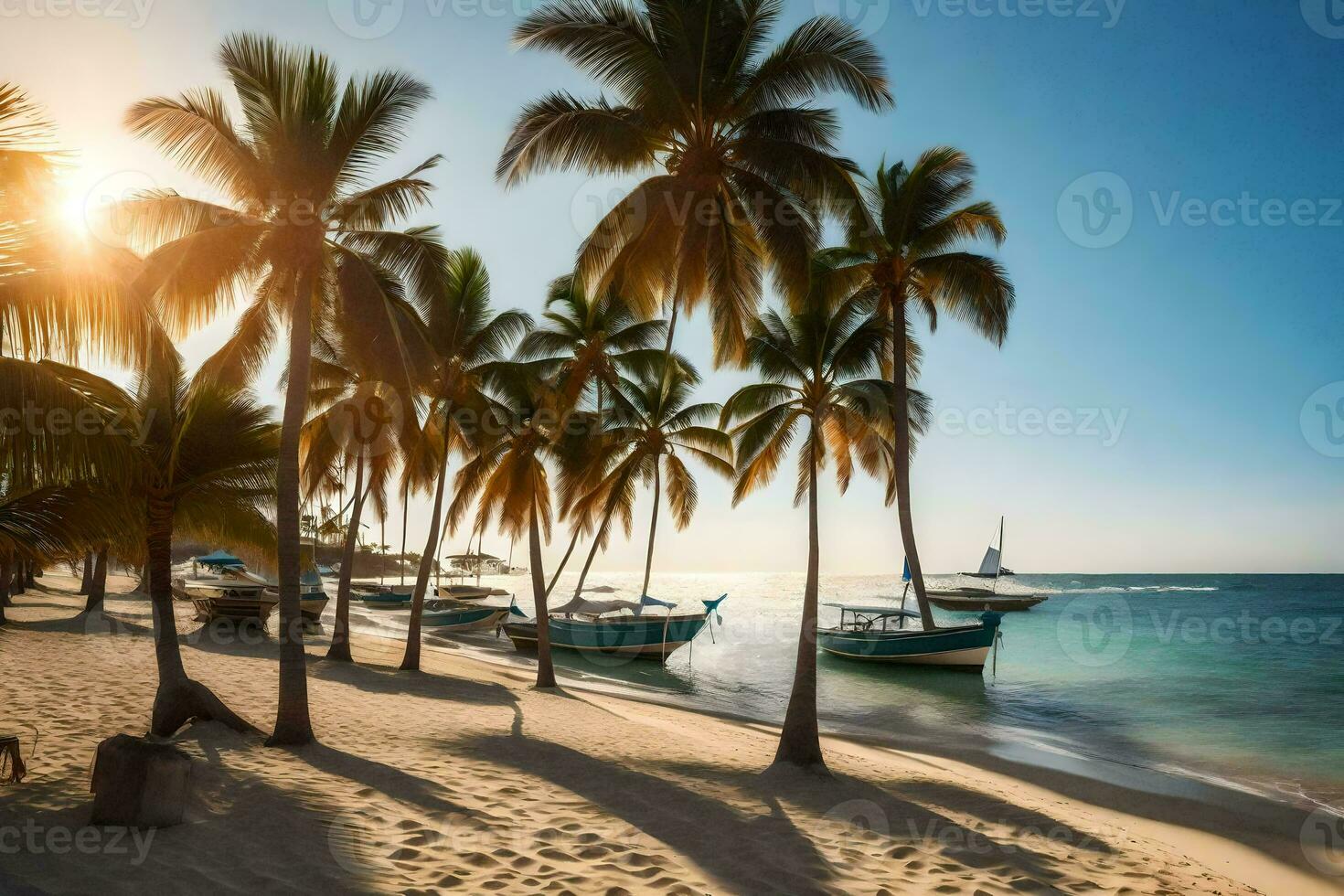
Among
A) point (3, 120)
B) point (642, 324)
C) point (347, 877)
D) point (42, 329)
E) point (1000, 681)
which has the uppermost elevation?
point (642, 324)

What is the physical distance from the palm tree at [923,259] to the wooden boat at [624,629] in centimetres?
1126

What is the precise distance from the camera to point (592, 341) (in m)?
20.8

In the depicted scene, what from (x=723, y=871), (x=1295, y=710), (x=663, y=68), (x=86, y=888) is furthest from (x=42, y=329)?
(x=1295, y=710)

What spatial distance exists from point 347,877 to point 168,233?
881 cm

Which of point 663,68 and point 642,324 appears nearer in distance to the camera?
point 663,68

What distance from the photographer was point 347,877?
17.2ft

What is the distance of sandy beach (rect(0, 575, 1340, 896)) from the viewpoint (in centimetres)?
551

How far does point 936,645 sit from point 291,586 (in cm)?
2342

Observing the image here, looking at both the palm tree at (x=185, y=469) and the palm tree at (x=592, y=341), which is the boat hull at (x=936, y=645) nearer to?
the palm tree at (x=592, y=341)

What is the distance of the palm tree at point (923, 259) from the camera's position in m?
19.4

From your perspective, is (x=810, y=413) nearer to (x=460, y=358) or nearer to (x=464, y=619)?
(x=460, y=358)

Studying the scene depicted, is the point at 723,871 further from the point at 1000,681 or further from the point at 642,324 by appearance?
the point at 1000,681

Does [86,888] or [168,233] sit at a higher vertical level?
[168,233]

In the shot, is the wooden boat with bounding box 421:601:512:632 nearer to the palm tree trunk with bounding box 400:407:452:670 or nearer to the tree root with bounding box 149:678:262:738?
the palm tree trunk with bounding box 400:407:452:670
